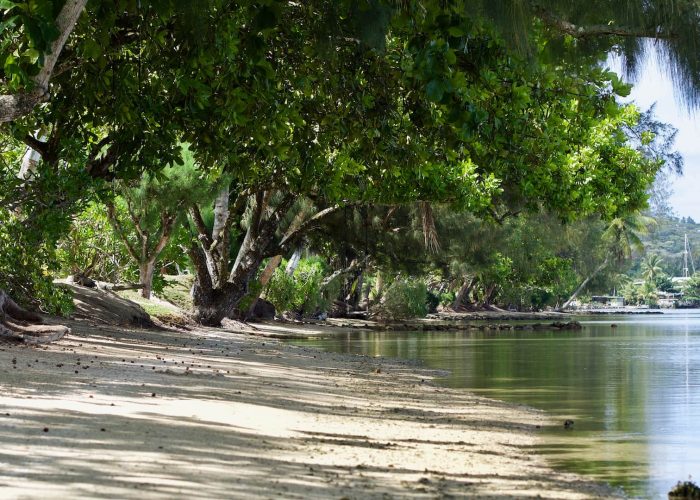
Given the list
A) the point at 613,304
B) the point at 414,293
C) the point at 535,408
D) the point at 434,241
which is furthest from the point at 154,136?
the point at 613,304

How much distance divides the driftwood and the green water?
6.08 m

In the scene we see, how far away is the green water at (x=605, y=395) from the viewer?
332 inches

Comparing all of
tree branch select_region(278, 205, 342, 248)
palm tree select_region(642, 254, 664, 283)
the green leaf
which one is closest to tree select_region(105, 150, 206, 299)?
→ tree branch select_region(278, 205, 342, 248)

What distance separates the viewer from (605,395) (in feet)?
47.4

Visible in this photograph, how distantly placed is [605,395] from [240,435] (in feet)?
26.7

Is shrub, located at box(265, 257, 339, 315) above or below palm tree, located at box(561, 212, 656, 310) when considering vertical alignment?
below

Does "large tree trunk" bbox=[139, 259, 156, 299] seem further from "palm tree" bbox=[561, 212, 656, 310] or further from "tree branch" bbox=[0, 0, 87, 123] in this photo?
"palm tree" bbox=[561, 212, 656, 310]

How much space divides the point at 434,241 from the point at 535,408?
17.4 m

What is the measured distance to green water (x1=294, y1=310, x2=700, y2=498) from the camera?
332 inches

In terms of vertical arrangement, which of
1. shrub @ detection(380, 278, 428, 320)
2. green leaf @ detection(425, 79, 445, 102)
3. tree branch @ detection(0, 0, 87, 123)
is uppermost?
tree branch @ detection(0, 0, 87, 123)

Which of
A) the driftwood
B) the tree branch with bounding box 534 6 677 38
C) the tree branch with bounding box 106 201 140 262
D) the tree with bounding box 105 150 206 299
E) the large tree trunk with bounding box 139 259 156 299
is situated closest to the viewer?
the tree branch with bounding box 534 6 677 38

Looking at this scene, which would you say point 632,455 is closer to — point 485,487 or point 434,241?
point 485,487

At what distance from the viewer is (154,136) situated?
1438 cm

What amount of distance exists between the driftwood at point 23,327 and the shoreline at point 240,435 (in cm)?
33
